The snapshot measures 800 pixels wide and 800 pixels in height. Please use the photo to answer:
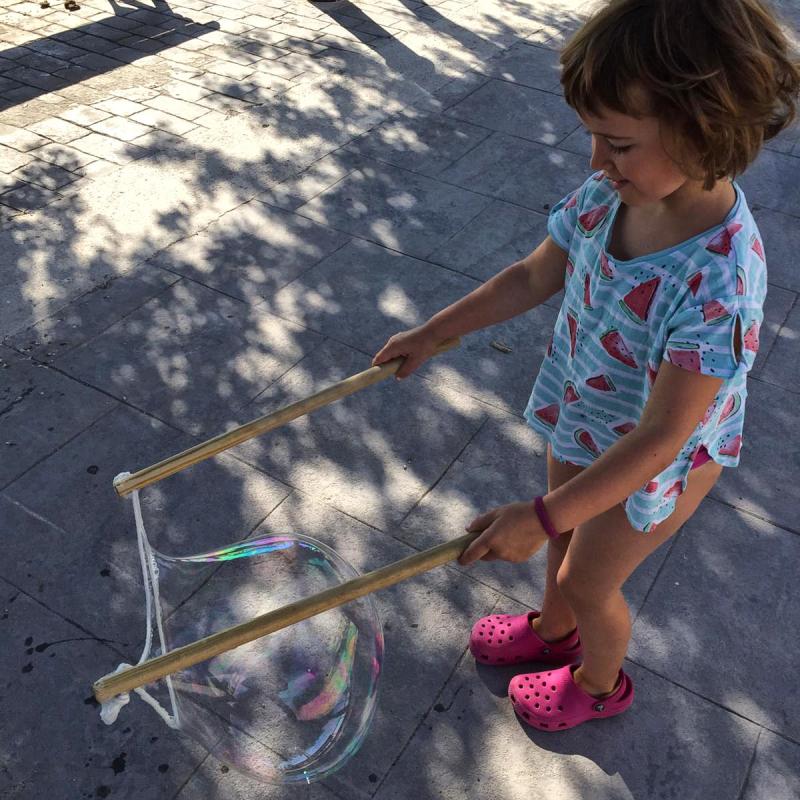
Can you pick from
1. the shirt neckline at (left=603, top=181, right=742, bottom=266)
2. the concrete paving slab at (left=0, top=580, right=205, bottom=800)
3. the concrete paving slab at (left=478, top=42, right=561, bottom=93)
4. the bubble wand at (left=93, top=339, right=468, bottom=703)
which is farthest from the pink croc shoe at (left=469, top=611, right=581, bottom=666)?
the concrete paving slab at (left=478, top=42, right=561, bottom=93)

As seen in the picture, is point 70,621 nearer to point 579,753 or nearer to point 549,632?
point 549,632

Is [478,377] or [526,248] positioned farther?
[526,248]

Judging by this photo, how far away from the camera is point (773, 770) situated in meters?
2.59

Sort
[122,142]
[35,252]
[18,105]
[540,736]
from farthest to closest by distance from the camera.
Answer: [18,105] < [122,142] < [35,252] < [540,736]

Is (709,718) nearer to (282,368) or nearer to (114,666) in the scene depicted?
(114,666)

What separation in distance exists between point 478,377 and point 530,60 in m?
4.00

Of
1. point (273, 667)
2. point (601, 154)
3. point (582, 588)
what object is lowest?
point (273, 667)

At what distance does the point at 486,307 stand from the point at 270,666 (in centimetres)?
106

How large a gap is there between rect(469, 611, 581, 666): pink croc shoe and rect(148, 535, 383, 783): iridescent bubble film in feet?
1.87

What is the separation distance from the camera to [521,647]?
2814 millimetres

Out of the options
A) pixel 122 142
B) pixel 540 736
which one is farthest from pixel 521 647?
pixel 122 142

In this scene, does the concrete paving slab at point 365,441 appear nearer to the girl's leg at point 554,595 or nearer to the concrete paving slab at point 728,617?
the girl's leg at point 554,595

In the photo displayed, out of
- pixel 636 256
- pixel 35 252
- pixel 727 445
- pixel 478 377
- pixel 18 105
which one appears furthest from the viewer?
pixel 18 105

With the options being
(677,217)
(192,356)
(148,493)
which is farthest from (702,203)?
(192,356)
